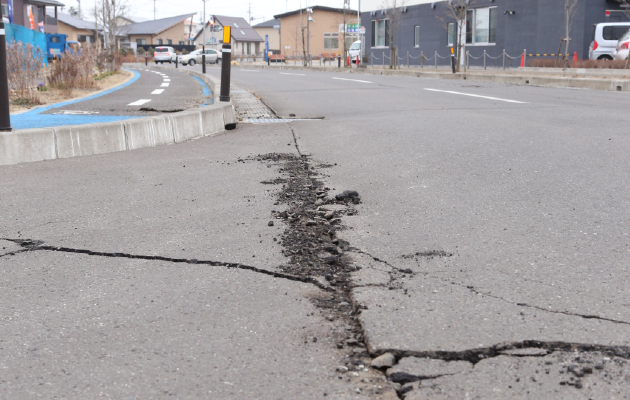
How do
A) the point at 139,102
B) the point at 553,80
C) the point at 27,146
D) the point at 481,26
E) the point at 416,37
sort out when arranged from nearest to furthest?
the point at 27,146 < the point at 139,102 < the point at 553,80 < the point at 481,26 < the point at 416,37

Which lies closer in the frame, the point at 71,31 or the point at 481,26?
the point at 481,26

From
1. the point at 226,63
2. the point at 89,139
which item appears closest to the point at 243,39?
the point at 226,63

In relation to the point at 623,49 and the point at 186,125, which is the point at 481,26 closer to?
the point at 623,49

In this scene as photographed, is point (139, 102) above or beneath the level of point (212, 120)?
above

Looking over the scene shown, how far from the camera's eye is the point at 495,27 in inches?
1497

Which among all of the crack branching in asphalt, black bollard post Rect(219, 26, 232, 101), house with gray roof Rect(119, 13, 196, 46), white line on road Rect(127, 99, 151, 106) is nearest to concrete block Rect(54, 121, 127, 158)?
black bollard post Rect(219, 26, 232, 101)

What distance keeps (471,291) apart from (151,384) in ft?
5.22

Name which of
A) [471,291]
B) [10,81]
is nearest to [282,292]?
[471,291]

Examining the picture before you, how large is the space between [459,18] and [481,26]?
5168 mm

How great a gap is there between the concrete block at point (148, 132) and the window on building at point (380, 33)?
1649 inches

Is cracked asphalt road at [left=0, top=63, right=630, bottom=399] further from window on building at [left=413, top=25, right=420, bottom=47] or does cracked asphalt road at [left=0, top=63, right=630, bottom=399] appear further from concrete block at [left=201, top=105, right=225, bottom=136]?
window on building at [left=413, top=25, right=420, bottom=47]

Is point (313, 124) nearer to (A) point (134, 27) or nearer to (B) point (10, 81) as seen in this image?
(B) point (10, 81)

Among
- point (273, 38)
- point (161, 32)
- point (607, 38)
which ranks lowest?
point (607, 38)

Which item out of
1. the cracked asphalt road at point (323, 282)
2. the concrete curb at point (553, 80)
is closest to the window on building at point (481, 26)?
the concrete curb at point (553, 80)
